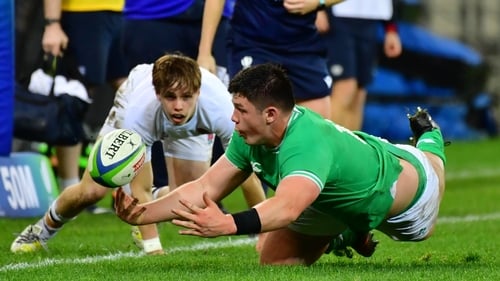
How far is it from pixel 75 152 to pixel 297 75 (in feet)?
7.75

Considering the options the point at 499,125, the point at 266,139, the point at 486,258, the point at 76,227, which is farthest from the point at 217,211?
the point at 499,125

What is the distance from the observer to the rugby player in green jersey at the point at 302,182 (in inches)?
258

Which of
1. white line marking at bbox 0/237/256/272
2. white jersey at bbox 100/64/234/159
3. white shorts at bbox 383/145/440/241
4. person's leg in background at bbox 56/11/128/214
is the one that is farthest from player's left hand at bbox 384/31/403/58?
white shorts at bbox 383/145/440/241

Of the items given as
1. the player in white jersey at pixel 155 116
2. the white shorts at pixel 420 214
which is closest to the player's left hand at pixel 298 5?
the player in white jersey at pixel 155 116

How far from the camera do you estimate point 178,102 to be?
7.98 m

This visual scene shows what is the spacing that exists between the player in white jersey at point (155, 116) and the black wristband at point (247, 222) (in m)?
1.59

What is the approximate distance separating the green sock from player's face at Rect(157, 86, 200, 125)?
4.30 feet

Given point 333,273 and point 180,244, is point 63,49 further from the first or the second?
point 333,273

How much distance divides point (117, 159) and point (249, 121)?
0.79 m

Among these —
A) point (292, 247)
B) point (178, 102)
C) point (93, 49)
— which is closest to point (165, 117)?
point (178, 102)

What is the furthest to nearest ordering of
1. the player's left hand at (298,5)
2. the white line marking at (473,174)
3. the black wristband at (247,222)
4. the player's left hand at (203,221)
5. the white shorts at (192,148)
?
the white line marking at (473,174) < the player's left hand at (298,5) < the white shorts at (192,148) < the black wristband at (247,222) < the player's left hand at (203,221)

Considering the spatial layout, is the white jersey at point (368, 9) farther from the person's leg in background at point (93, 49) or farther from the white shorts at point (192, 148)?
the white shorts at point (192, 148)

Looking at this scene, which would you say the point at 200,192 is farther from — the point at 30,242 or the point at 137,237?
the point at 30,242

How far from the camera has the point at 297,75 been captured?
32.0 feet
